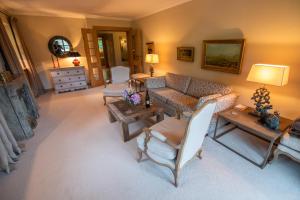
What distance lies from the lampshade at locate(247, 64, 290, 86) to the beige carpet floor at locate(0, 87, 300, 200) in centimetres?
107

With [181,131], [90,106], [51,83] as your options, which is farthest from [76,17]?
[181,131]

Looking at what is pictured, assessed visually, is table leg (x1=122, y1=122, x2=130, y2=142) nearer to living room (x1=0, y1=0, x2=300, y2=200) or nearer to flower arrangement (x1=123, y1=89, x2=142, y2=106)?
living room (x1=0, y1=0, x2=300, y2=200)

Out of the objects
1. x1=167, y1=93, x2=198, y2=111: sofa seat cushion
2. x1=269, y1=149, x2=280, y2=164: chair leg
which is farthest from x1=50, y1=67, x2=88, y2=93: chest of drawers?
x1=269, y1=149, x2=280, y2=164: chair leg

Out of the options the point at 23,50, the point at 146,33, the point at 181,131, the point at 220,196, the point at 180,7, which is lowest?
the point at 220,196

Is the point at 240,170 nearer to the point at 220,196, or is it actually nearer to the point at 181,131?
the point at 220,196

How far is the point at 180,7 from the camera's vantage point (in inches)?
136

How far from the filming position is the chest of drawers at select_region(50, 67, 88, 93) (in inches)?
189

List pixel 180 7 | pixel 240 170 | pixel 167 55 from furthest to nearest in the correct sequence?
pixel 167 55, pixel 180 7, pixel 240 170

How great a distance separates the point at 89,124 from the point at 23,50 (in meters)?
3.54

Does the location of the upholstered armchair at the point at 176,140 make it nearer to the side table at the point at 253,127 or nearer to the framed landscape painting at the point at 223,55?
the side table at the point at 253,127

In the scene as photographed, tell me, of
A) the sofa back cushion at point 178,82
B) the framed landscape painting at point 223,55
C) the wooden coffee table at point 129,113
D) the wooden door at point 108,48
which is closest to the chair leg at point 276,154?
the framed landscape painting at point 223,55

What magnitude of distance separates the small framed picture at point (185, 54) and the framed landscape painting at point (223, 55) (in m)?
0.36

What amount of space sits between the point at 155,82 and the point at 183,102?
1.24 meters

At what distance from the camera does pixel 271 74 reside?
Result: 1.78 metres
